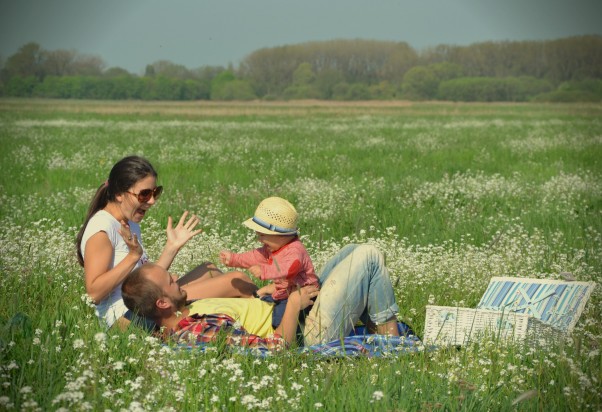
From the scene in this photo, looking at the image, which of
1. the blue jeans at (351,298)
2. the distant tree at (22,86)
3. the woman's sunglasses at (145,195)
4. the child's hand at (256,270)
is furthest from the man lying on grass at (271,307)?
the distant tree at (22,86)

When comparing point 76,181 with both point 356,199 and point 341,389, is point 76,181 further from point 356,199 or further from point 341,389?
point 341,389

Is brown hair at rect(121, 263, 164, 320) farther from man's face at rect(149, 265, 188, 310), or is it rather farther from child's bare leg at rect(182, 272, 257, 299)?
child's bare leg at rect(182, 272, 257, 299)

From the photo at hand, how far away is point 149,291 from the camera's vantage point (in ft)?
16.6

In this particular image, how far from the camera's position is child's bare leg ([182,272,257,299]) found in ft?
19.4

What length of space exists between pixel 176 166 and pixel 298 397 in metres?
12.6

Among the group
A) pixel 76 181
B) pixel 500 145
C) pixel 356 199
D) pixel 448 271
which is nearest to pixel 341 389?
pixel 448 271

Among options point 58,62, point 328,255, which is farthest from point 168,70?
point 328,255

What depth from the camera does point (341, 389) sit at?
4.29 meters

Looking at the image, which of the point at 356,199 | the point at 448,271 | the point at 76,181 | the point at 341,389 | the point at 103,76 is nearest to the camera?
the point at 341,389

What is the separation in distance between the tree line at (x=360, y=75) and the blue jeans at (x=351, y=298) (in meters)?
62.4

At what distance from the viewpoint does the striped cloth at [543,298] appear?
5.59 metres

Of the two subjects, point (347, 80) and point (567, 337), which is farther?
point (347, 80)

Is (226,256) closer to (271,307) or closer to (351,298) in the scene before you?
(271,307)

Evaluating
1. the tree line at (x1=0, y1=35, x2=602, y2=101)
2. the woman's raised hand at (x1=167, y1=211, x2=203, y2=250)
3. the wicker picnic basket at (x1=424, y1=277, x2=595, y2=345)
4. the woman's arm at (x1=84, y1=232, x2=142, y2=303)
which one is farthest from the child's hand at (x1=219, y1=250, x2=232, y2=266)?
the tree line at (x1=0, y1=35, x2=602, y2=101)
